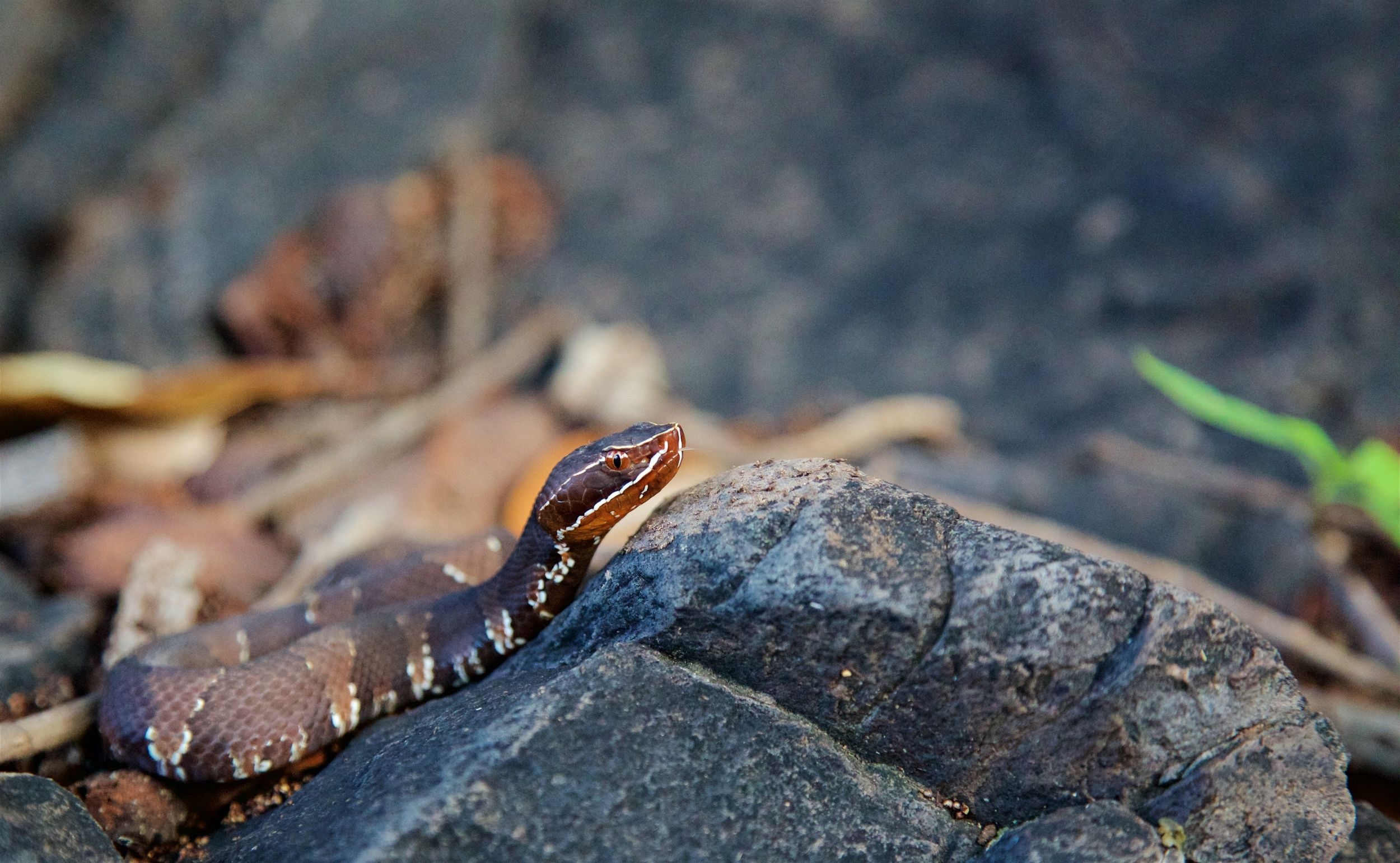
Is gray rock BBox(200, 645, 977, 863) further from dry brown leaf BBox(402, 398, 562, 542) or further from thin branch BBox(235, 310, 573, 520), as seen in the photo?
thin branch BBox(235, 310, 573, 520)

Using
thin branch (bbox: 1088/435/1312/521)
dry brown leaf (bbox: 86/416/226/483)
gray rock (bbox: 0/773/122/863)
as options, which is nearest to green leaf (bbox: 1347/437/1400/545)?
thin branch (bbox: 1088/435/1312/521)

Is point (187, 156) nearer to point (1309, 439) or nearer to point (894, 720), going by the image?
point (894, 720)

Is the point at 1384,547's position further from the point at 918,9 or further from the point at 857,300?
the point at 918,9

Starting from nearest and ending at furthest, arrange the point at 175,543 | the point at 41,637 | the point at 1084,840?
the point at 1084,840 < the point at 41,637 < the point at 175,543

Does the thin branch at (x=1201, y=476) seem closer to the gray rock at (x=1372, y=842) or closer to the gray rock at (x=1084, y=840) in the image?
the gray rock at (x=1372, y=842)

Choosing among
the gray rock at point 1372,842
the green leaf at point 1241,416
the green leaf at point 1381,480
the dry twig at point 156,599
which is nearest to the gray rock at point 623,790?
the gray rock at point 1372,842

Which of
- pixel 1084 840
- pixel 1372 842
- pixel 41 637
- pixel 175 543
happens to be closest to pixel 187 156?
pixel 175 543
